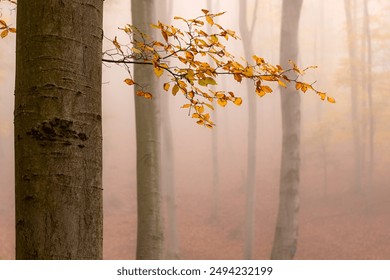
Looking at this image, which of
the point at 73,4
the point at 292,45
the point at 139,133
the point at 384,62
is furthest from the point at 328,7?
the point at 73,4

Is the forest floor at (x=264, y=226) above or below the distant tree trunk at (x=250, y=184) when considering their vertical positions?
below

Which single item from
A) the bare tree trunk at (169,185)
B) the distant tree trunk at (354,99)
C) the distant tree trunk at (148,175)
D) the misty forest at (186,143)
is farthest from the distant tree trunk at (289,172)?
the distant tree trunk at (354,99)

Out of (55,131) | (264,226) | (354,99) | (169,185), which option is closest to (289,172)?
(169,185)

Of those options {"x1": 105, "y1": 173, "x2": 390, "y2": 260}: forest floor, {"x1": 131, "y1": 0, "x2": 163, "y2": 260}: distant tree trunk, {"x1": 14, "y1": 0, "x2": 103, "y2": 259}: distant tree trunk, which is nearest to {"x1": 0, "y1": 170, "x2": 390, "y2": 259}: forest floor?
{"x1": 105, "y1": 173, "x2": 390, "y2": 260}: forest floor

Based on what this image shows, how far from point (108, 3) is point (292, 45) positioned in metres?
11.4

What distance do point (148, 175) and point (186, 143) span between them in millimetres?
27079

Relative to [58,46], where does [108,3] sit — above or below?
above

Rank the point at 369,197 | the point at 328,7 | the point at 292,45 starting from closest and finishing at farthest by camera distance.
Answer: the point at 292,45 < the point at 369,197 < the point at 328,7

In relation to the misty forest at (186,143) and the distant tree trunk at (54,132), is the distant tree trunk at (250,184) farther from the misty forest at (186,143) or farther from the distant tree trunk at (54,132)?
the distant tree trunk at (54,132)

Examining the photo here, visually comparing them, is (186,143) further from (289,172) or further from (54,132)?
(54,132)

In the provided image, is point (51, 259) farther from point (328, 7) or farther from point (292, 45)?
point (328, 7)

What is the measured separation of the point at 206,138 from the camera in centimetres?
3306

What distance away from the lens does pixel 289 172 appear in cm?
1008

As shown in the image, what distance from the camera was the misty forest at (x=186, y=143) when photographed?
1.60 m
